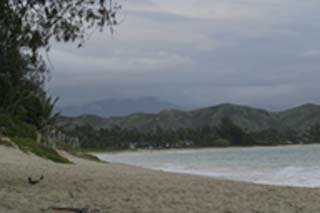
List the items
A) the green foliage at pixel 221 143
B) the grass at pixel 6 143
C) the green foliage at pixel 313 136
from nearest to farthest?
the grass at pixel 6 143 → the green foliage at pixel 221 143 → the green foliage at pixel 313 136

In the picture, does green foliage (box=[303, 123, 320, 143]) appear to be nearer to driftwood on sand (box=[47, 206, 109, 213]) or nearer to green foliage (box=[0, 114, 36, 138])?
green foliage (box=[0, 114, 36, 138])

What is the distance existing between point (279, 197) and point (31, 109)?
147 ft

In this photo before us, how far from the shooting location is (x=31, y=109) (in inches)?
2232

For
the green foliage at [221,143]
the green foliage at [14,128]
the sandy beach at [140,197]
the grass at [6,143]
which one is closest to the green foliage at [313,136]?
the green foliage at [221,143]

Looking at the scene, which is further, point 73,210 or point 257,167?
point 257,167

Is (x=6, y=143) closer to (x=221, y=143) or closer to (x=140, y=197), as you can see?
(x=140, y=197)

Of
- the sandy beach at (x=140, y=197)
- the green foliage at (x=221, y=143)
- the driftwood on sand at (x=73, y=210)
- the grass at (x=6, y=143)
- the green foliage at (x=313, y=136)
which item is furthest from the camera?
the green foliage at (x=313, y=136)

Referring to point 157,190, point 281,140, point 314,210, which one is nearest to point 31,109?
point 157,190

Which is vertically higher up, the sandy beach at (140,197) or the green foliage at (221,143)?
the green foliage at (221,143)

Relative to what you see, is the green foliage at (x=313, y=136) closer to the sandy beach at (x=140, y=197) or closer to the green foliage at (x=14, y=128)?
the green foliage at (x=14, y=128)

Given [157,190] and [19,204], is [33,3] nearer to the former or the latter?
[19,204]

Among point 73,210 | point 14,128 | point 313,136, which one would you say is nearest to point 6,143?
point 14,128

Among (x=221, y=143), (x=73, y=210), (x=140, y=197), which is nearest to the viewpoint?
(x=73, y=210)

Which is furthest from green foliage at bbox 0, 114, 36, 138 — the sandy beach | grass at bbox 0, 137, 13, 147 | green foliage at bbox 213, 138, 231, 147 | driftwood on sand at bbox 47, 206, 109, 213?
green foliage at bbox 213, 138, 231, 147
